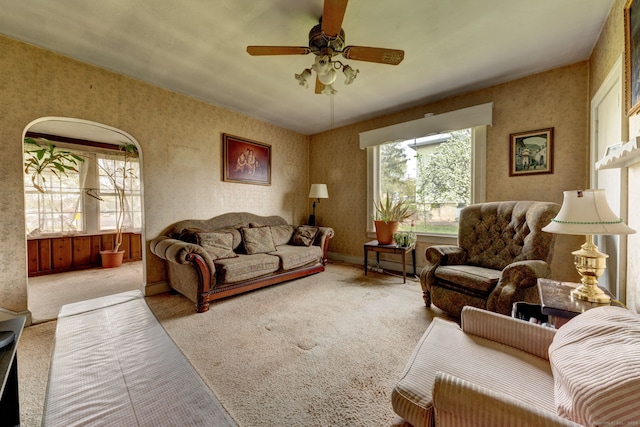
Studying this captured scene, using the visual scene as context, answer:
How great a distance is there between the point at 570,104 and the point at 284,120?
3.83 metres

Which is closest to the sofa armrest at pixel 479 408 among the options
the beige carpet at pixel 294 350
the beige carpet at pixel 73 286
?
the beige carpet at pixel 294 350

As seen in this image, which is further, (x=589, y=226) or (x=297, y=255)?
Result: (x=297, y=255)

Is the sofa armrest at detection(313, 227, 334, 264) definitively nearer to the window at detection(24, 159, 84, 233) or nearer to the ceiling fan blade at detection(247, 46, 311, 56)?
the ceiling fan blade at detection(247, 46, 311, 56)

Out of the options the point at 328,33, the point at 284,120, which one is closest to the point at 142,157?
the point at 284,120

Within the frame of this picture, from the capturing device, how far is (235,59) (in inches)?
101

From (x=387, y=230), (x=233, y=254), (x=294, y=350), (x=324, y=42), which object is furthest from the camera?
(x=387, y=230)

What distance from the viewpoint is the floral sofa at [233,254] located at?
2602mm

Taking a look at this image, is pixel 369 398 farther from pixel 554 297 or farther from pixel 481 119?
pixel 481 119

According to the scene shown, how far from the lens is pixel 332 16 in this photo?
5.30 feet

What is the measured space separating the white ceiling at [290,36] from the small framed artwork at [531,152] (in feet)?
2.40

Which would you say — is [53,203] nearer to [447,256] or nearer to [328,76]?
[328,76]

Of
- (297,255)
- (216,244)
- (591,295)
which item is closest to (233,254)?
(216,244)

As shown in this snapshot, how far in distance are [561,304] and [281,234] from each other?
3454 mm

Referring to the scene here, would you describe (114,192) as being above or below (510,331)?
above
